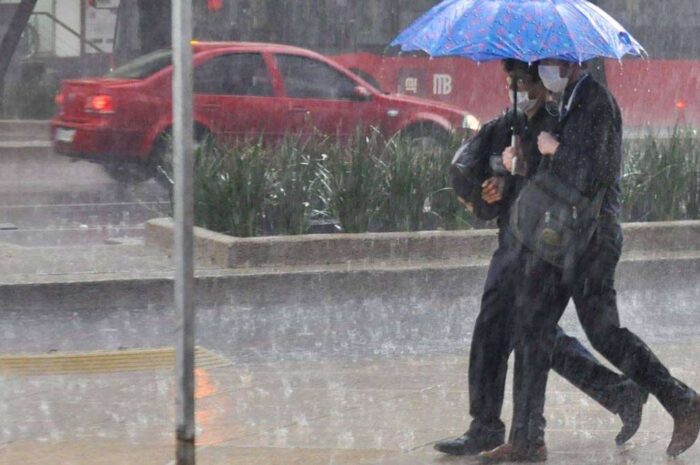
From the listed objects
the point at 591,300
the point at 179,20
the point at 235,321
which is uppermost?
the point at 179,20

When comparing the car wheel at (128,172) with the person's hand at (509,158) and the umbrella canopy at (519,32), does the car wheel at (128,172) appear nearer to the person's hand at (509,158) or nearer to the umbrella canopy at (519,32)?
the umbrella canopy at (519,32)

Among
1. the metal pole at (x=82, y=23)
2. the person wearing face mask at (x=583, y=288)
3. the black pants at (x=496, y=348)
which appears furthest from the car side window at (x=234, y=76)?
the metal pole at (x=82, y=23)

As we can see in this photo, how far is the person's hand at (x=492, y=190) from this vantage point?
5.77 metres

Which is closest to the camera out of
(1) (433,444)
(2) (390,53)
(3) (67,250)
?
(1) (433,444)

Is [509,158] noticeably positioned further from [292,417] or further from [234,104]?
[234,104]

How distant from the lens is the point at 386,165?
11758 mm

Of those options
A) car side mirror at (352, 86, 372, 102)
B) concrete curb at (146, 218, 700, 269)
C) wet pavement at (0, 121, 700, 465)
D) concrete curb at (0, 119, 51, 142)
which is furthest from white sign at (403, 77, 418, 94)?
concrete curb at (146, 218, 700, 269)

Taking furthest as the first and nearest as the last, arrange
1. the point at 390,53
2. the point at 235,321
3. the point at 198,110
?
1. the point at 390,53
2. the point at 198,110
3. the point at 235,321

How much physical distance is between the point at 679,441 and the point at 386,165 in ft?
20.2

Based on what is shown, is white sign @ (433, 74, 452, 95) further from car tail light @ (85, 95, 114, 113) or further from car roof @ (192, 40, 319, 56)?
car tail light @ (85, 95, 114, 113)

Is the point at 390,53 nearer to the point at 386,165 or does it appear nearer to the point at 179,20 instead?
the point at 386,165

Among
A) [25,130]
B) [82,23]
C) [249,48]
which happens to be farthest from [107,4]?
[249,48]

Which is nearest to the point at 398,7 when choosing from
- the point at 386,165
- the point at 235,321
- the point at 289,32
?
the point at 289,32

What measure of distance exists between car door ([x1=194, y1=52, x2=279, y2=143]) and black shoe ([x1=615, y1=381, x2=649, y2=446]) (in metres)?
11.1
